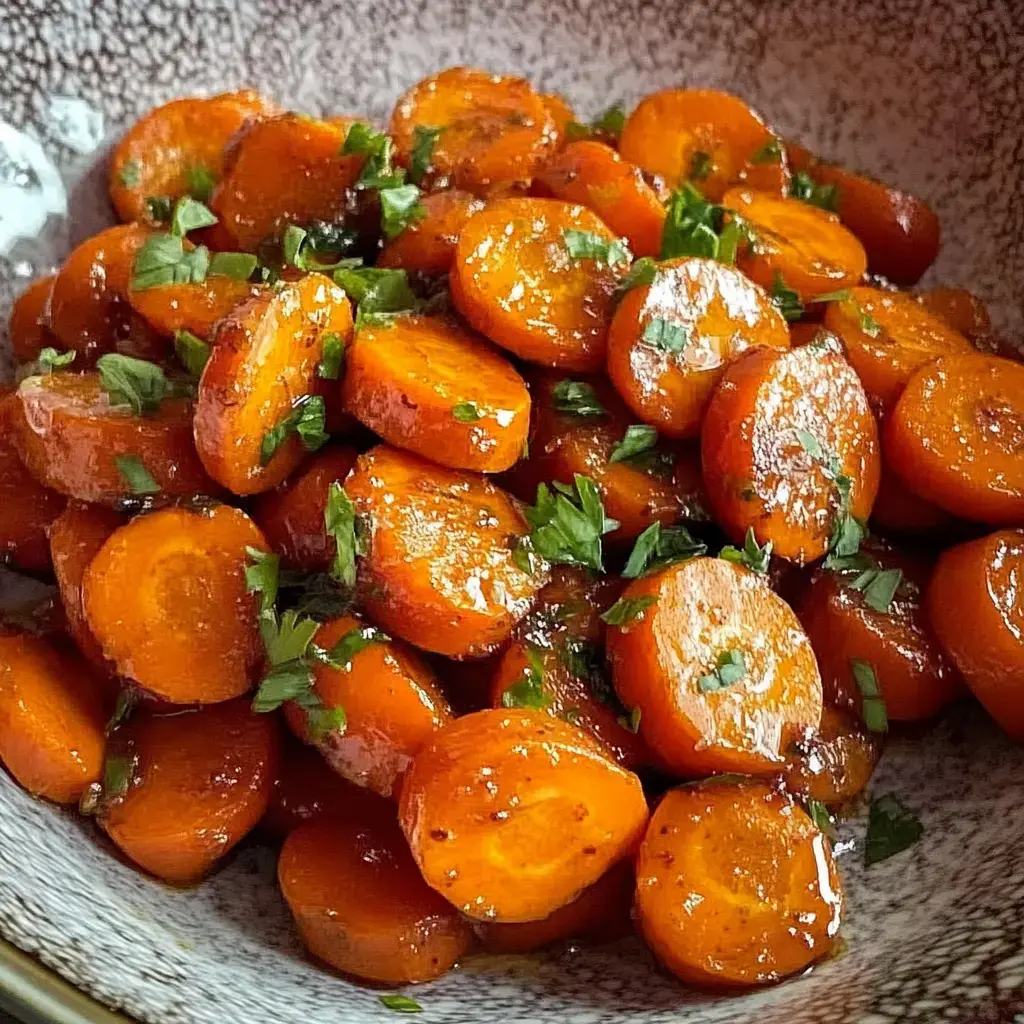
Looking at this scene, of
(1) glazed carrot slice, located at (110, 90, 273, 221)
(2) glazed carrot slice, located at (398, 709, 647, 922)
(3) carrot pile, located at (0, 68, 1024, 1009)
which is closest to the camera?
(2) glazed carrot slice, located at (398, 709, 647, 922)

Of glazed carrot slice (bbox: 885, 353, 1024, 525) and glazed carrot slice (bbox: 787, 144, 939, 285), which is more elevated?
glazed carrot slice (bbox: 787, 144, 939, 285)

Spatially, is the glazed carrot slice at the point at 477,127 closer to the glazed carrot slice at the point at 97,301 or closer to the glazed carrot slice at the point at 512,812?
the glazed carrot slice at the point at 97,301

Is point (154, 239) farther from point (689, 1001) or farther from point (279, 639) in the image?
point (689, 1001)

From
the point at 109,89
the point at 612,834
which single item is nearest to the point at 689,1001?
the point at 612,834

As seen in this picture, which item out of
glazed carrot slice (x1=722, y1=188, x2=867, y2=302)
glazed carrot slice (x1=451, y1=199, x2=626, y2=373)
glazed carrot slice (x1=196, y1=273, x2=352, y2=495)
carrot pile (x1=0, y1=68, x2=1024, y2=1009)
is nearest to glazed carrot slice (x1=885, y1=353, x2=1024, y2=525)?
carrot pile (x1=0, y1=68, x2=1024, y2=1009)

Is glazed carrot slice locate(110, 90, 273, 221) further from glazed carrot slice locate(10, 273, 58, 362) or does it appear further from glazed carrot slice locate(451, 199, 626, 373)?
glazed carrot slice locate(451, 199, 626, 373)
